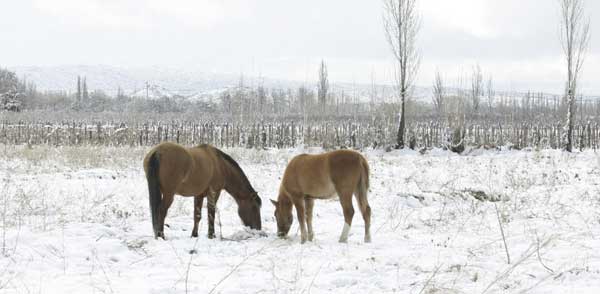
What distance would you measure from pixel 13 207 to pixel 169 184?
3.09m

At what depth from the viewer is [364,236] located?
7.29 metres

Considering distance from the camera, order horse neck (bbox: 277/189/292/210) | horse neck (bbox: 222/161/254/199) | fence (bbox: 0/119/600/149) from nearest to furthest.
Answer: horse neck (bbox: 277/189/292/210)
horse neck (bbox: 222/161/254/199)
fence (bbox: 0/119/600/149)

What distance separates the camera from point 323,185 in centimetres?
713

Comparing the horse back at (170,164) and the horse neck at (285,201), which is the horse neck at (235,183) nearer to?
the horse neck at (285,201)

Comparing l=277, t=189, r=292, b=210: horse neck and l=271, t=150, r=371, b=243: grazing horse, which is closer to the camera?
l=271, t=150, r=371, b=243: grazing horse

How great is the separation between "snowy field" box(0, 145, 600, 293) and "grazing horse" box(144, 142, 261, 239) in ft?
1.18

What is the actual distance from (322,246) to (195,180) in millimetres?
1874

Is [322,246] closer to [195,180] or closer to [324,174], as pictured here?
[324,174]

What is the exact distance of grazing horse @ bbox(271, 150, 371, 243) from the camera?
6977 millimetres

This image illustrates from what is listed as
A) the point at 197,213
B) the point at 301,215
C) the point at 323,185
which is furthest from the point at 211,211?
the point at 323,185

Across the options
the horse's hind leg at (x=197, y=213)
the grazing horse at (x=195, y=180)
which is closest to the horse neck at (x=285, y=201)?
the grazing horse at (x=195, y=180)

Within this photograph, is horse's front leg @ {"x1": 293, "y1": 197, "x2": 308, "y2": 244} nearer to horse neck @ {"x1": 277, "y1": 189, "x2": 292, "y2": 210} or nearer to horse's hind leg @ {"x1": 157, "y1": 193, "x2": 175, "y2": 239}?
horse neck @ {"x1": 277, "y1": 189, "x2": 292, "y2": 210}

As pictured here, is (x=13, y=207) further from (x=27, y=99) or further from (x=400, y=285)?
(x=27, y=99)

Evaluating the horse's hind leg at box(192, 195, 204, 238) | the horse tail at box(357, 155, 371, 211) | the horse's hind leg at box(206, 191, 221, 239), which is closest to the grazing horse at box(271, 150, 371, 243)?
the horse tail at box(357, 155, 371, 211)
